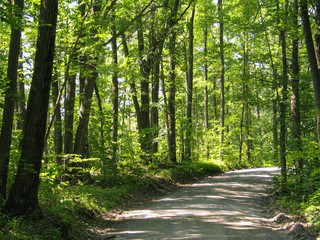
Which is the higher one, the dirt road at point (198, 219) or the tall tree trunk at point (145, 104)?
the tall tree trunk at point (145, 104)

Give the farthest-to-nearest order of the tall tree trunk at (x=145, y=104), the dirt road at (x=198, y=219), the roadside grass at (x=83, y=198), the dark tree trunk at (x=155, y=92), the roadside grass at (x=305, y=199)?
the tall tree trunk at (x=145, y=104)
the dark tree trunk at (x=155, y=92)
the roadside grass at (x=305, y=199)
the dirt road at (x=198, y=219)
the roadside grass at (x=83, y=198)

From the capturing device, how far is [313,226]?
584 centimetres

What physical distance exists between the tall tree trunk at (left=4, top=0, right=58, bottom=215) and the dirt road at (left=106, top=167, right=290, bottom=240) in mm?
1959

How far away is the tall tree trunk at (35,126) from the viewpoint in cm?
556

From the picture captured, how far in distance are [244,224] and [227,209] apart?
162 cm

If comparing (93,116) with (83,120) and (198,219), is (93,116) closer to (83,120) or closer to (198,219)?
(83,120)

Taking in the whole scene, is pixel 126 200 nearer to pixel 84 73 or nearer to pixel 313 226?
pixel 84 73

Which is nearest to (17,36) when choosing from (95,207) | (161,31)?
(95,207)

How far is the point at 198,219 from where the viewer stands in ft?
23.6

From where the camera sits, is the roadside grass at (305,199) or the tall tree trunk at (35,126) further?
the roadside grass at (305,199)

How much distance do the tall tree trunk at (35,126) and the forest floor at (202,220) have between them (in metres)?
1.74

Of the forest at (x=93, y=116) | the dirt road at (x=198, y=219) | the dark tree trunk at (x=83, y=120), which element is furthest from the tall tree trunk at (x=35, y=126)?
the dark tree trunk at (x=83, y=120)

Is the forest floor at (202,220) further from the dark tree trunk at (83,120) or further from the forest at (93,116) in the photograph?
the dark tree trunk at (83,120)

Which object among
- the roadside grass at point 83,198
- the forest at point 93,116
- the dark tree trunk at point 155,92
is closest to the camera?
the roadside grass at point 83,198
